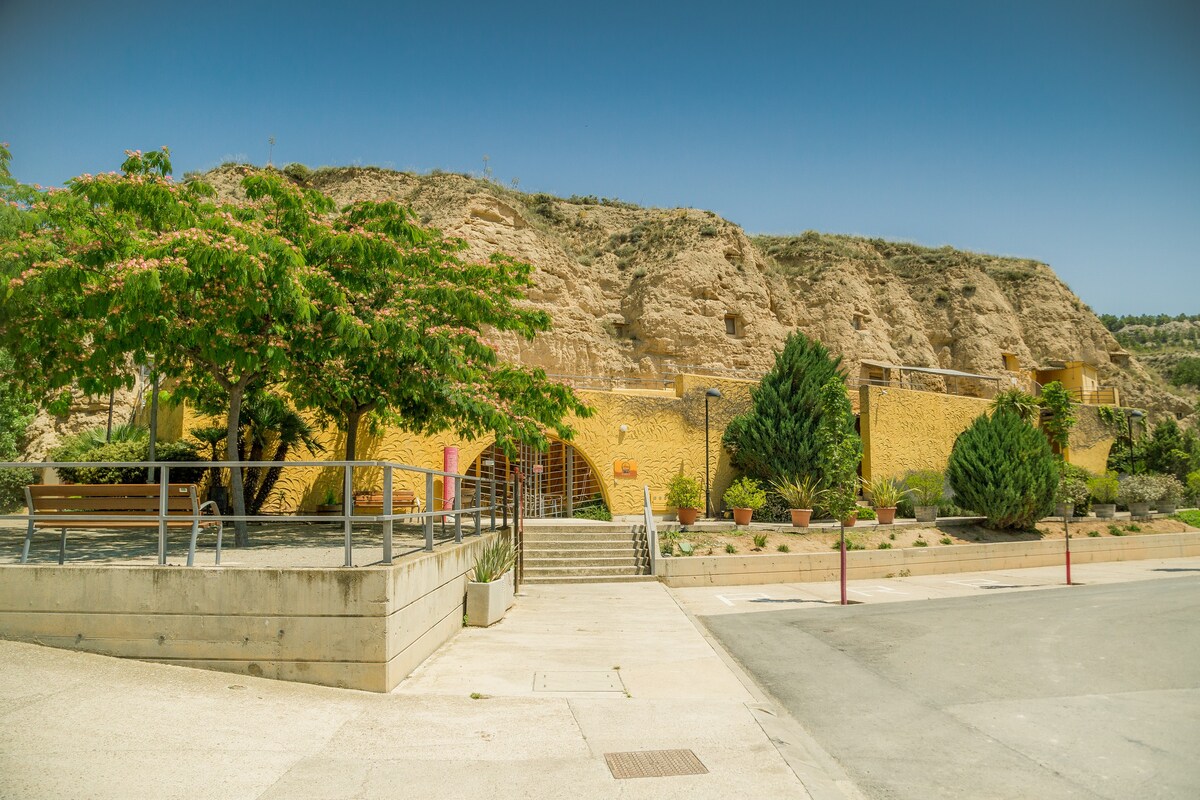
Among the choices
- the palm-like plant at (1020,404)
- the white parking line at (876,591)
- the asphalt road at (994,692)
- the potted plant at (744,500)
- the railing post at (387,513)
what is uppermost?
the palm-like plant at (1020,404)

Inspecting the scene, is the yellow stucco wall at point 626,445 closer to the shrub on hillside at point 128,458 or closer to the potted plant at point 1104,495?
the shrub on hillside at point 128,458

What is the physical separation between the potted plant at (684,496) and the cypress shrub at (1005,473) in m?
8.35

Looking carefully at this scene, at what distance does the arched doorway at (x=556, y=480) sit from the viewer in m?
22.6


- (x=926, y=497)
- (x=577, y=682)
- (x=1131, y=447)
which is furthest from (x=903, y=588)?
(x=1131, y=447)

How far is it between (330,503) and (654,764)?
13.8 metres

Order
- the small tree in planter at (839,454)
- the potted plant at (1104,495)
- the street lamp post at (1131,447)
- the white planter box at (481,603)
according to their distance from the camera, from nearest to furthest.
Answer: the white planter box at (481,603) < the small tree in planter at (839,454) < the potted plant at (1104,495) < the street lamp post at (1131,447)

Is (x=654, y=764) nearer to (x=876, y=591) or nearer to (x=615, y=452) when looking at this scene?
(x=876, y=591)

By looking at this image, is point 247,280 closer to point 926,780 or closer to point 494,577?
point 494,577

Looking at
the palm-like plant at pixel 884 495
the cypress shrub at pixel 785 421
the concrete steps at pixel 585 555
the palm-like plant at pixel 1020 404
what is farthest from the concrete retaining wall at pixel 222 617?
the palm-like plant at pixel 1020 404

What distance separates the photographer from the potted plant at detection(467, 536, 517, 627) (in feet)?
34.1

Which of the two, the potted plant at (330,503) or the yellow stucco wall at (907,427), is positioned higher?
the yellow stucco wall at (907,427)

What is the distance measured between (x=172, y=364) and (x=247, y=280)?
9.59ft

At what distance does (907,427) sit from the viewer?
27.8m

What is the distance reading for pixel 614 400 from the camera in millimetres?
22547
